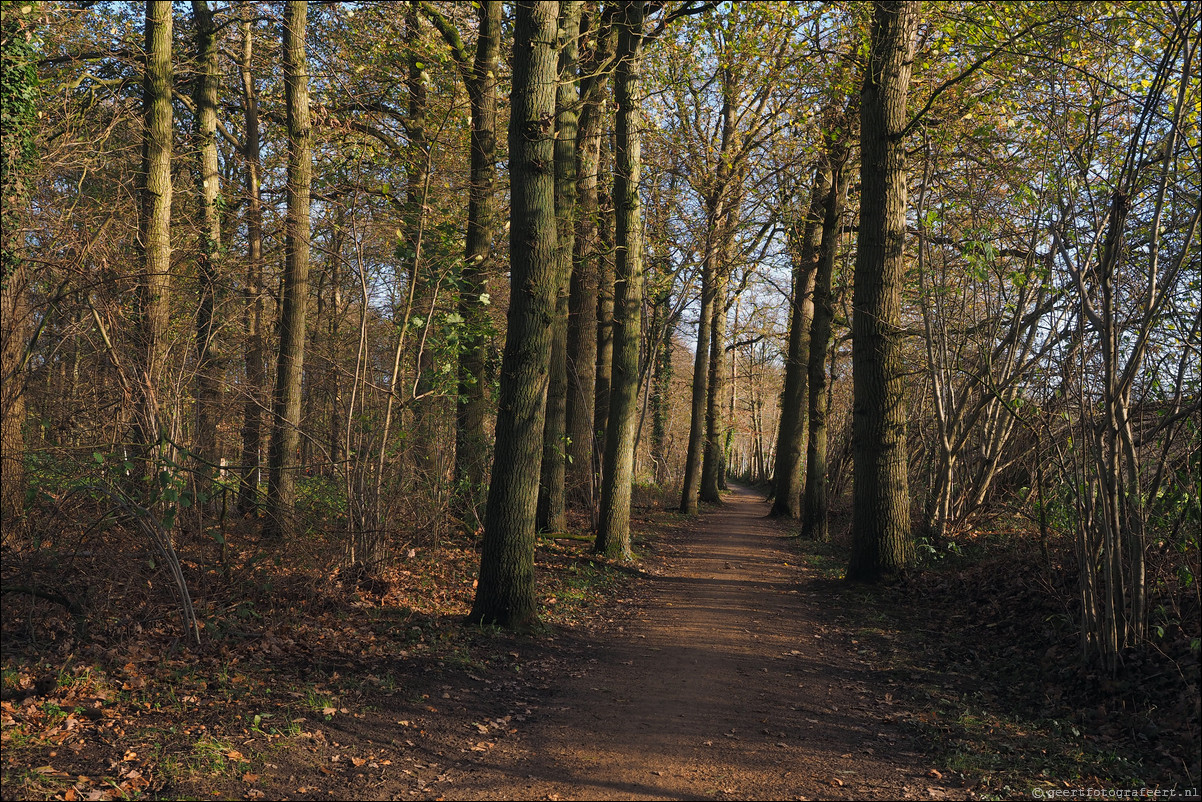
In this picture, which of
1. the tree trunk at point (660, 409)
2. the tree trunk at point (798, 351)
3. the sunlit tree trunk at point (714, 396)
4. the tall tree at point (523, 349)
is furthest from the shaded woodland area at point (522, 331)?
the tree trunk at point (660, 409)

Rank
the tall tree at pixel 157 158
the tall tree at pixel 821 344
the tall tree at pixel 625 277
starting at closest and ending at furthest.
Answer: the tall tree at pixel 157 158 → the tall tree at pixel 625 277 → the tall tree at pixel 821 344

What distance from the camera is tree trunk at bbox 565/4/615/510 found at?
13797 millimetres

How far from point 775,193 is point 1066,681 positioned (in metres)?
13.5

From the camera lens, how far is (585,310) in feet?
51.6

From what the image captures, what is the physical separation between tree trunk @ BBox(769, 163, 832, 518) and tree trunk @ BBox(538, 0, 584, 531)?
7.05 m

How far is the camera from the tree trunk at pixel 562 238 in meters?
10.5

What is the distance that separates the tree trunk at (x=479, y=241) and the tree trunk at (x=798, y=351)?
805 centimetres

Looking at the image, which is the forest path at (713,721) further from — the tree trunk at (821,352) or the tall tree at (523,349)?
the tree trunk at (821,352)

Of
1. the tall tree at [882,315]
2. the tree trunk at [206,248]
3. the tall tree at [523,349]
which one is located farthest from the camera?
the tall tree at [882,315]

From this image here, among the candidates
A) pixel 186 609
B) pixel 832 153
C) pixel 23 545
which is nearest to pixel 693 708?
pixel 186 609

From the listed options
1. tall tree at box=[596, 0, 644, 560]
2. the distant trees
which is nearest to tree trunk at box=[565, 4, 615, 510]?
the distant trees

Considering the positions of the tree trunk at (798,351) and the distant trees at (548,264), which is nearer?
the distant trees at (548,264)

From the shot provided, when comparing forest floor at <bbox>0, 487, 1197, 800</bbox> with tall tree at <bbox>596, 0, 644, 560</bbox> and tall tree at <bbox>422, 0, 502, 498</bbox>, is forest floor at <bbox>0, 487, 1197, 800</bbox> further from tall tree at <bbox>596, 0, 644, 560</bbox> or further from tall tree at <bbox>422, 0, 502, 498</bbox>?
tall tree at <bbox>596, 0, 644, 560</bbox>

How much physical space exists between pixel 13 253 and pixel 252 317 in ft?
26.2
